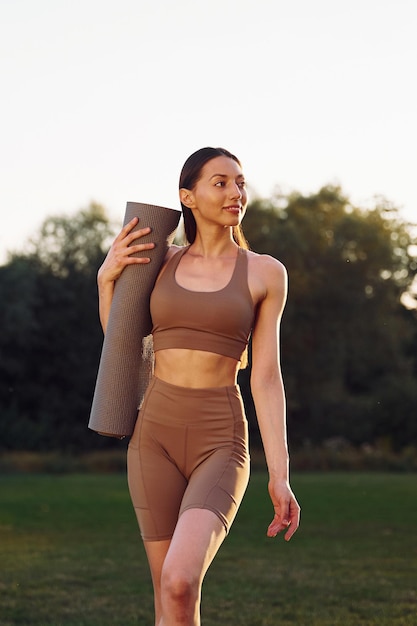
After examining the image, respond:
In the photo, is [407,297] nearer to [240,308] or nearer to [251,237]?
[251,237]

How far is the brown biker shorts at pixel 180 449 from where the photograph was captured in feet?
13.1

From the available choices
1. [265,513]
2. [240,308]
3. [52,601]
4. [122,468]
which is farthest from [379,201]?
[122,468]

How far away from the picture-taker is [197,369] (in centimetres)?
404

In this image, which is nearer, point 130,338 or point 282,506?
point 282,506

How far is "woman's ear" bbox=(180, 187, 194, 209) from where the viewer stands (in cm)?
425

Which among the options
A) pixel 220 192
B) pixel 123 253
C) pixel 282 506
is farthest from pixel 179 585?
pixel 220 192

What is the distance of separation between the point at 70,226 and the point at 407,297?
41.8 feet

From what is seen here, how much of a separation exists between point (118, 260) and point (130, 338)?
321 mm

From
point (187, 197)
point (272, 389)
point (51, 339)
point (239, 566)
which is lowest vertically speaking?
point (51, 339)

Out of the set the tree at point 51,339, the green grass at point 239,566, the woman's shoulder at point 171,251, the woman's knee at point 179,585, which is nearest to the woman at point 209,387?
the woman's shoulder at point 171,251

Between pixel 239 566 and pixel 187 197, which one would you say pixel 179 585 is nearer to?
pixel 187 197

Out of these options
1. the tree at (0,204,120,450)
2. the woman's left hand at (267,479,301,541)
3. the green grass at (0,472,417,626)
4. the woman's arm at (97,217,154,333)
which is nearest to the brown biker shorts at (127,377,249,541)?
the woman's left hand at (267,479,301,541)

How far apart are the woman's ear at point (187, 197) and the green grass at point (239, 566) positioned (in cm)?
451

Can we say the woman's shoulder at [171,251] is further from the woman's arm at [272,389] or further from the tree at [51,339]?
the tree at [51,339]
